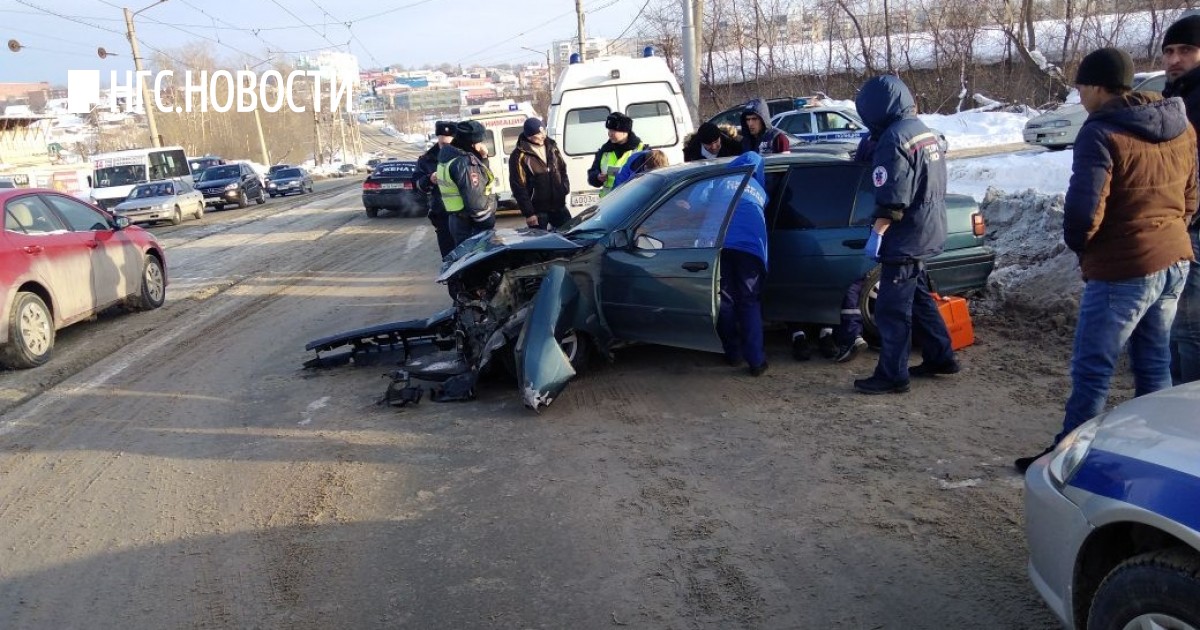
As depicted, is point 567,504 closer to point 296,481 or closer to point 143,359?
point 296,481

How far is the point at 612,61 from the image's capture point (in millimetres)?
11531

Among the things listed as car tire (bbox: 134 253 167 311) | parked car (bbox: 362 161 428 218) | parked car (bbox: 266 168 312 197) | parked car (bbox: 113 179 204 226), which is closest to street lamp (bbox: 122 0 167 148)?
parked car (bbox: 266 168 312 197)

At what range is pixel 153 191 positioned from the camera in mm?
25125

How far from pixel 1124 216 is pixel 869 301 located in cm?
262

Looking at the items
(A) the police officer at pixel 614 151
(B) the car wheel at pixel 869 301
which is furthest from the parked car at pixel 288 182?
(B) the car wheel at pixel 869 301

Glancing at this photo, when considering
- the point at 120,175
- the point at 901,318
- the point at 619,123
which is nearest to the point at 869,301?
the point at 901,318

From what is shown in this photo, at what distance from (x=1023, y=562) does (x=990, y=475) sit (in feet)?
2.90

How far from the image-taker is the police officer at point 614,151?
8656 millimetres

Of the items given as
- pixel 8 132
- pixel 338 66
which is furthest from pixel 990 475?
pixel 8 132

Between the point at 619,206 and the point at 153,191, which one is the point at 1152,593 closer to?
the point at 619,206

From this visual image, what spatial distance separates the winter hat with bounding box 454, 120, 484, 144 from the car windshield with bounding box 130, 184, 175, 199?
64.2 feet

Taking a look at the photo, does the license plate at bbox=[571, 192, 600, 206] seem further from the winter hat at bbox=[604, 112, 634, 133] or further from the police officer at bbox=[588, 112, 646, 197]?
the winter hat at bbox=[604, 112, 634, 133]

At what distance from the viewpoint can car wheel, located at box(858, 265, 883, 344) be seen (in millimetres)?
6336

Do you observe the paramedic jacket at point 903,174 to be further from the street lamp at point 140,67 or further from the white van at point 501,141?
the street lamp at point 140,67
